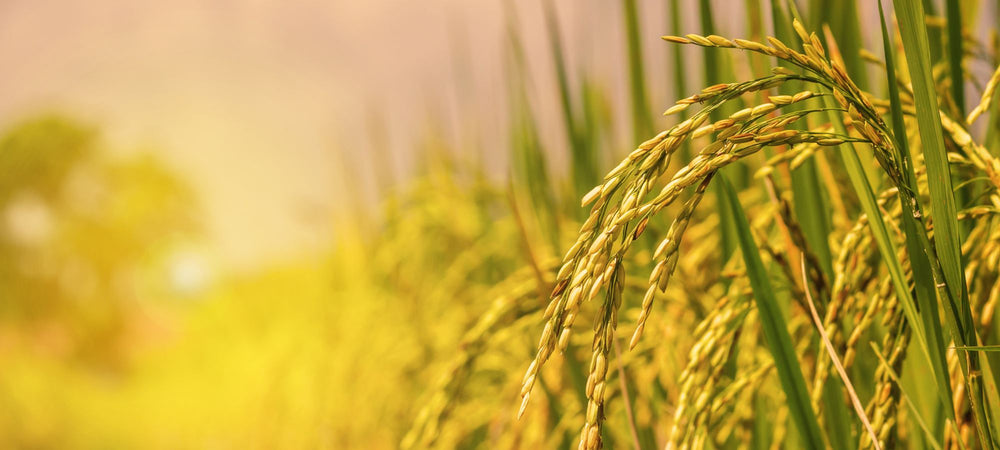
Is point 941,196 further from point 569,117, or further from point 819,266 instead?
point 569,117

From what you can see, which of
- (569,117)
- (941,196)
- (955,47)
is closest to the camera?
(941,196)

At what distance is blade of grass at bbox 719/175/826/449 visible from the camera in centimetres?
33

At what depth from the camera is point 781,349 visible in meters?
0.33

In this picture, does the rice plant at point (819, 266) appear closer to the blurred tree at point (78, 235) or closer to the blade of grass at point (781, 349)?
the blade of grass at point (781, 349)

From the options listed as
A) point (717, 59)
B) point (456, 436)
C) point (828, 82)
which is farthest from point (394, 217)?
point (828, 82)

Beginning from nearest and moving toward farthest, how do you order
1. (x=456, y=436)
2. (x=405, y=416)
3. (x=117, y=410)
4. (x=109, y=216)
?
(x=456, y=436)
(x=405, y=416)
(x=117, y=410)
(x=109, y=216)

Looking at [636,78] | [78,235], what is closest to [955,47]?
[636,78]

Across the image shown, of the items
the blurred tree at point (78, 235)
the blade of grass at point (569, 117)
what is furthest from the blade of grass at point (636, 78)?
the blurred tree at point (78, 235)

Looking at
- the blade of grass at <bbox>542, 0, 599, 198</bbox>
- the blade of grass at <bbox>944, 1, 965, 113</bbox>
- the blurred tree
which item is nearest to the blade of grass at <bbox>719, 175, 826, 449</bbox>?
the blade of grass at <bbox>944, 1, 965, 113</bbox>

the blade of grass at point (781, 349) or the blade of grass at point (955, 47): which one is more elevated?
the blade of grass at point (955, 47)

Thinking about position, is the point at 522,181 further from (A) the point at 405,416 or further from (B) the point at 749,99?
(A) the point at 405,416

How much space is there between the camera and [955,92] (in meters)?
0.40

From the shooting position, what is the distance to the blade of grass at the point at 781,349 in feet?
1.07

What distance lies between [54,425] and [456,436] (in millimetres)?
4130
